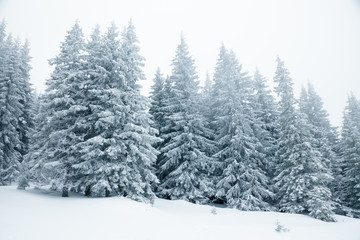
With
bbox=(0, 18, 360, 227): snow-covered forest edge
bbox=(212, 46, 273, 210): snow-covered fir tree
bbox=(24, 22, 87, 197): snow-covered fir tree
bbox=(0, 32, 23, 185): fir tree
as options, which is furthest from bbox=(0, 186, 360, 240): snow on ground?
bbox=(0, 32, 23, 185): fir tree

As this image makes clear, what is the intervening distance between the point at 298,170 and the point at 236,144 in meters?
6.02

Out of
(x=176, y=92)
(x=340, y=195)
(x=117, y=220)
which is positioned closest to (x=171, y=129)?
(x=176, y=92)

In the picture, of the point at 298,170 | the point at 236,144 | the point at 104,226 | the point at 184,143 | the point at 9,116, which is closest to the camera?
the point at 104,226

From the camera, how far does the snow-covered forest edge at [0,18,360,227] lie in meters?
15.4

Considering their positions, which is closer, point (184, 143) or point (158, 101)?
point (184, 143)

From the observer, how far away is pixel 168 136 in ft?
73.7

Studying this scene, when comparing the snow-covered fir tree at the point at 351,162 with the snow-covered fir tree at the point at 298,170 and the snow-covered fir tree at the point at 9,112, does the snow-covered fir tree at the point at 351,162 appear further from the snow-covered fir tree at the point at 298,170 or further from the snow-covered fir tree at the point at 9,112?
the snow-covered fir tree at the point at 9,112

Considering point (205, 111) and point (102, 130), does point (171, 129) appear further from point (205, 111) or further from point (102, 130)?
point (102, 130)

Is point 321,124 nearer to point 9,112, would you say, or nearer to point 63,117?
point 63,117

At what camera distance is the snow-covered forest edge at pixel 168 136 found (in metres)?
15.4

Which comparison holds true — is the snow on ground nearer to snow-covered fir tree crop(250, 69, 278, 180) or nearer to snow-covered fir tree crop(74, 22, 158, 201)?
snow-covered fir tree crop(74, 22, 158, 201)

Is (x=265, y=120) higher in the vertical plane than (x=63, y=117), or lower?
higher

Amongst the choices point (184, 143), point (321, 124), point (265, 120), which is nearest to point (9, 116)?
point (184, 143)

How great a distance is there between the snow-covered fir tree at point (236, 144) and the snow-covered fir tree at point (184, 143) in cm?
170
